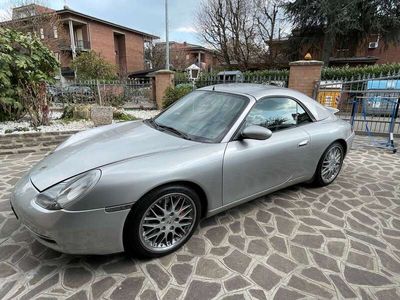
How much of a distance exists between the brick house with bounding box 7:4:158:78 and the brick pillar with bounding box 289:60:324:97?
1800cm

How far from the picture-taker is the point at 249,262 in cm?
225

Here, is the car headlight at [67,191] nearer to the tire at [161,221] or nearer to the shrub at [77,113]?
the tire at [161,221]

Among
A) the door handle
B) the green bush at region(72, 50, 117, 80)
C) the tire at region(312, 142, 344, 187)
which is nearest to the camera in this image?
the door handle

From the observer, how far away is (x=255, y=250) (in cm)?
240

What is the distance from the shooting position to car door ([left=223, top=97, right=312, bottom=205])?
8.21 feet

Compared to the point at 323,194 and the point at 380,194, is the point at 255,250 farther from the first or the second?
the point at 380,194

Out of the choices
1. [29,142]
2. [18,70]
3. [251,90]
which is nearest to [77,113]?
[18,70]

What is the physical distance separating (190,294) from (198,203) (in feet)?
2.39

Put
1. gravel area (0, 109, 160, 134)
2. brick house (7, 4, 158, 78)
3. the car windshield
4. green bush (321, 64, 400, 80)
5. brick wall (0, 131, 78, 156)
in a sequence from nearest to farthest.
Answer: the car windshield < brick wall (0, 131, 78, 156) < gravel area (0, 109, 160, 134) < green bush (321, 64, 400, 80) < brick house (7, 4, 158, 78)

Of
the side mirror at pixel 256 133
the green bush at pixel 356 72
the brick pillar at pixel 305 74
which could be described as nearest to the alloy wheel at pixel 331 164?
the side mirror at pixel 256 133

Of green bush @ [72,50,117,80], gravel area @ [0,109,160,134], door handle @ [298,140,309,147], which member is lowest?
gravel area @ [0,109,160,134]

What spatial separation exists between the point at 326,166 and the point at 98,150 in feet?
9.57

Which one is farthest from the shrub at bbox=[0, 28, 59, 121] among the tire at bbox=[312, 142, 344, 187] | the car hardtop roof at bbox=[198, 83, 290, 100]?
the tire at bbox=[312, 142, 344, 187]

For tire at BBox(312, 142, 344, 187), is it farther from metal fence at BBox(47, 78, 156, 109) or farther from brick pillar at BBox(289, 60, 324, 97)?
metal fence at BBox(47, 78, 156, 109)
